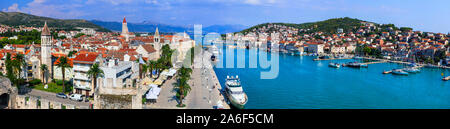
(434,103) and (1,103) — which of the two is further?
(434,103)

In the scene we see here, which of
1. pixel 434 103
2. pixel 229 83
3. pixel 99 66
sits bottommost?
pixel 434 103

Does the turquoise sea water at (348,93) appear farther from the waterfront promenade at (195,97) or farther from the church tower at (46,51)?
the church tower at (46,51)

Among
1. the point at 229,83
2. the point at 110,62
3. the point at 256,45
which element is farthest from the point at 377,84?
the point at 256,45

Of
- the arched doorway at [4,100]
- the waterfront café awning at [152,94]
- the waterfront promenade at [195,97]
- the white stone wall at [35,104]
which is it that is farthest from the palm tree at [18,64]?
the white stone wall at [35,104]

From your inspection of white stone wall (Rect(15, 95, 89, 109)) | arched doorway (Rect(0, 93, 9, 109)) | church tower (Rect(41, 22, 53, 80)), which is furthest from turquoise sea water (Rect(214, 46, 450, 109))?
church tower (Rect(41, 22, 53, 80))

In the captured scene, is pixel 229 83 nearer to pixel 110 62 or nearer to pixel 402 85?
pixel 110 62

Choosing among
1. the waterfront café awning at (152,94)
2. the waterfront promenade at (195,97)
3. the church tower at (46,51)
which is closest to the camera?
the waterfront promenade at (195,97)

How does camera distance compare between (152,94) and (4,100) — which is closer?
(4,100)

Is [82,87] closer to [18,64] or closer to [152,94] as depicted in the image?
[18,64]

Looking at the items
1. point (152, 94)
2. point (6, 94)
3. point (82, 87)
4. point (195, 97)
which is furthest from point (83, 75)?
point (6, 94)
